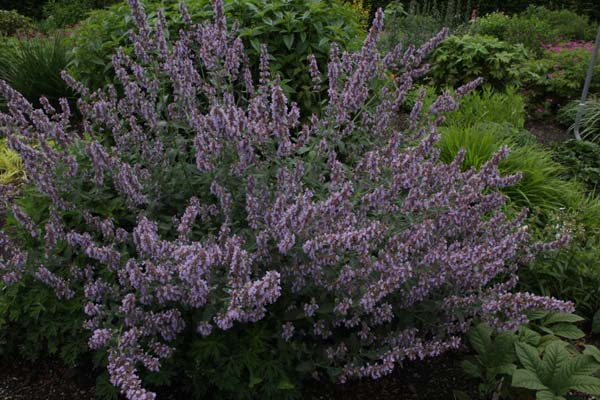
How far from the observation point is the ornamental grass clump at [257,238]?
2.10 metres

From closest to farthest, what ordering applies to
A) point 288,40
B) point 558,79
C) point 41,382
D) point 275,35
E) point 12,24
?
point 41,382 → point 288,40 → point 275,35 → point 558,79 → point 12,24

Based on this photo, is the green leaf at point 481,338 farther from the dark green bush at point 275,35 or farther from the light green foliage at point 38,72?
the light green foliage at point 38,72

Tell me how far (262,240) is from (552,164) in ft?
13.8

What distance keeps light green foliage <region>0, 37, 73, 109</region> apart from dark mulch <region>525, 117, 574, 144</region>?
5.85 m

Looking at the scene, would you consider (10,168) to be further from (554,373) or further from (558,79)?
(558,79)

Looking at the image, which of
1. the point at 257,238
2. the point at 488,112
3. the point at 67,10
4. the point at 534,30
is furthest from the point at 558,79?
the point at 67,10

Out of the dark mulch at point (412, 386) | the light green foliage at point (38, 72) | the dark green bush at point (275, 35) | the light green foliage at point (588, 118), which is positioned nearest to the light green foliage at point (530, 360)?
the dark mulch at point (412, 386)

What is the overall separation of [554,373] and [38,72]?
634 cm

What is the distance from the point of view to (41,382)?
2818mm

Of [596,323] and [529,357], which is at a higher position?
[529,357]

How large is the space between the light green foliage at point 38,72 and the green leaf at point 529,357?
558cm

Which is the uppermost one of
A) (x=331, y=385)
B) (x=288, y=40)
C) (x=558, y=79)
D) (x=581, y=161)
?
(x=288, y=40)

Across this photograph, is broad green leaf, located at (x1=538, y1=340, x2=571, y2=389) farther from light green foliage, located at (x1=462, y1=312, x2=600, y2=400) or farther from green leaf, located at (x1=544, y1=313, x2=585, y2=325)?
green leaf, located at (x1=544, y1=313, x2=585, y2=325)

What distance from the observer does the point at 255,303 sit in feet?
6.31
